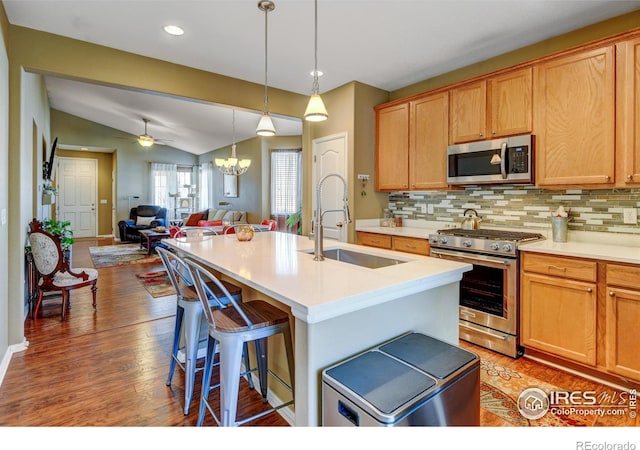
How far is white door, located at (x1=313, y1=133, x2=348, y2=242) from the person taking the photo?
4.20m

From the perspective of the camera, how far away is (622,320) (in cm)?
216

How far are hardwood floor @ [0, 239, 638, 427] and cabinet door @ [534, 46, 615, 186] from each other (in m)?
1.49

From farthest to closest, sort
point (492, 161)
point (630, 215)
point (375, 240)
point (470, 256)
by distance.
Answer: point (375, 240)
point (492, 161)
point (470, 256)
point (630, 215)

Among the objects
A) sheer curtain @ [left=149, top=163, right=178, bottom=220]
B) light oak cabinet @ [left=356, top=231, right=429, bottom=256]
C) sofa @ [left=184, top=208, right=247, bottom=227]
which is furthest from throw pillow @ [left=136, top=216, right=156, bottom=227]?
light oak cabinet @ [left=356, top=231, right=429, bottom=256]

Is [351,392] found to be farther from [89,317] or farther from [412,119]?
[89,317]

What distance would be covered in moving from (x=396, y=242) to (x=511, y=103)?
1.65 metres

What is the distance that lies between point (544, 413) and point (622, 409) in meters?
0.50

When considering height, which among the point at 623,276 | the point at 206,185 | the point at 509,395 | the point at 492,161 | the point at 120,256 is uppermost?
the point at 206,185

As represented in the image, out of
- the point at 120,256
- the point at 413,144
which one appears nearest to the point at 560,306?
the point at 413,144

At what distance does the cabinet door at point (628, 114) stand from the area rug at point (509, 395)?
5.05ft

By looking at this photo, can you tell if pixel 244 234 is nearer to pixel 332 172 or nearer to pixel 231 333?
pixel 231 333

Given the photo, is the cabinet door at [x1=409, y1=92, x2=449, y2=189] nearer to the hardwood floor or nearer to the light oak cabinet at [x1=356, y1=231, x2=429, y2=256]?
the light oak cabinet at [x1=356, y1=231, x2=429, y2=256]

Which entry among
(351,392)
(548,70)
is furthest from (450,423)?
(548,70)

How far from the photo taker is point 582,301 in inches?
91.1
